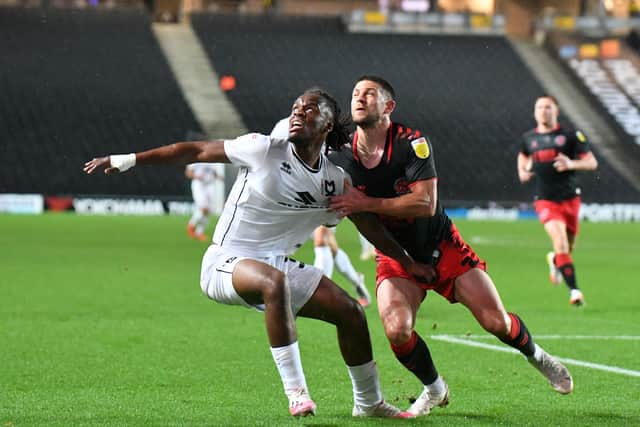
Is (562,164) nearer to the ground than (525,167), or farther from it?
farther from it

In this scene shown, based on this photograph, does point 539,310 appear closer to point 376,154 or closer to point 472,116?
point 376,154

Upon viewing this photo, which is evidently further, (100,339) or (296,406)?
(100,339)

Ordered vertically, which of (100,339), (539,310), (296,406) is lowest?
(539,310)

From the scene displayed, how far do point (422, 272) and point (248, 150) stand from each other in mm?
1320

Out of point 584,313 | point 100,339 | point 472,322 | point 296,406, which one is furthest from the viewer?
point 584,313

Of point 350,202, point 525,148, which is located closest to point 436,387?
point 350,202

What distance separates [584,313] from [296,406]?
7.39 meters

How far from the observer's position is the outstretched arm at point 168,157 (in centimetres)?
646

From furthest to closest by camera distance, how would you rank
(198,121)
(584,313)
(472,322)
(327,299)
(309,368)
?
(198,121) → (584,313) → (472,322) → (309,368) → (327,299)

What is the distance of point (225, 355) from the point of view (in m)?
9.30

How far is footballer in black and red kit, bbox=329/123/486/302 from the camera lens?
6953 millimetres

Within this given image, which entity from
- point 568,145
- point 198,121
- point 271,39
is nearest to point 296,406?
point 568,145

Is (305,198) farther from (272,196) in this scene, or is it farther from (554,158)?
(554,158)

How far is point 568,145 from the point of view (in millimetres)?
14375
